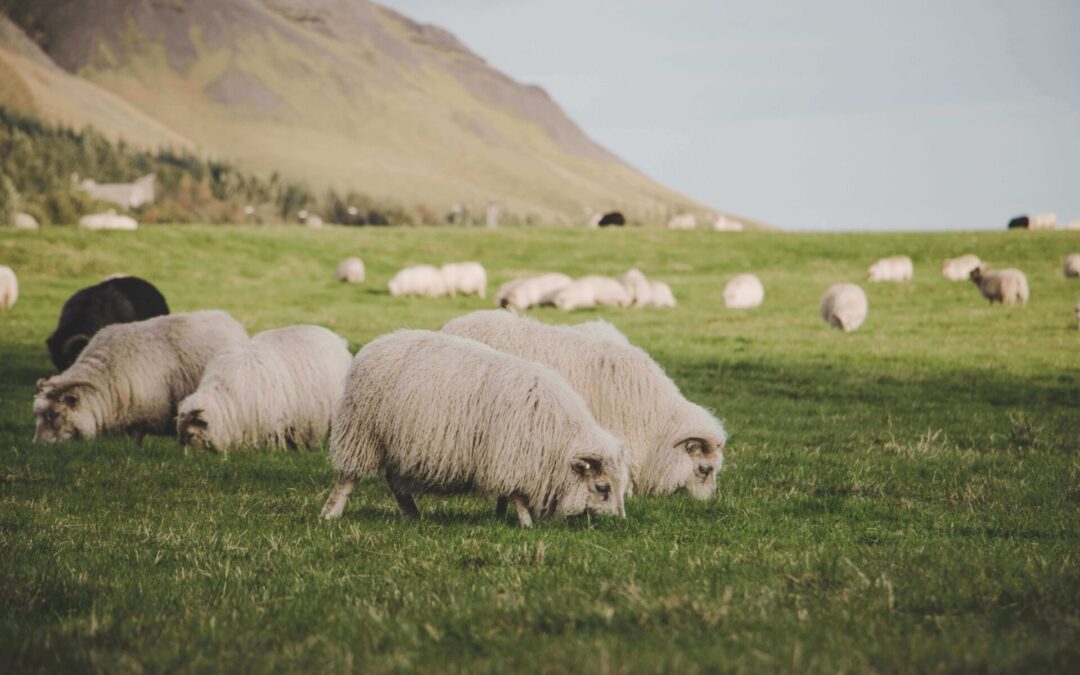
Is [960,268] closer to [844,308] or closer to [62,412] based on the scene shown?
[844,308]

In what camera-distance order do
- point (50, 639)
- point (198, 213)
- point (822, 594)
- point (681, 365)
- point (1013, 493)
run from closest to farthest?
point (50, 639), point (822, 594), point (1013, 493), point (681, 365), point (198, 213)

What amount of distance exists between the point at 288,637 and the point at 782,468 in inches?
281

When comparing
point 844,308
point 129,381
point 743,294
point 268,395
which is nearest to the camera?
point 268,395

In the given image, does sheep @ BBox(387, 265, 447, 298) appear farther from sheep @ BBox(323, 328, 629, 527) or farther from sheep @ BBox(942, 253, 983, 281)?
sheep @ BBox(323, 328, 629, 527)

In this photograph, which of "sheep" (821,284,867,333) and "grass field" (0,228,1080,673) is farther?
"sheep" (821,284,867,333)

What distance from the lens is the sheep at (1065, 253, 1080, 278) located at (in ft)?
135

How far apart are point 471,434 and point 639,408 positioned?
2.45 m

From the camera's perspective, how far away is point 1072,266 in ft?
136

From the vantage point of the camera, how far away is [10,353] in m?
23.1

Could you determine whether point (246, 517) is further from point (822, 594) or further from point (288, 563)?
point (822, 594)

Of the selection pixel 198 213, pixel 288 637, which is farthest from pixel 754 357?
pixel 198 213

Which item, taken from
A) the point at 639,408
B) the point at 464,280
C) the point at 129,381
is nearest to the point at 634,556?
the point at 639,408

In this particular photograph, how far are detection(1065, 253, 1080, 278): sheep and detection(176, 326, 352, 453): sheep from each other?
3659cm

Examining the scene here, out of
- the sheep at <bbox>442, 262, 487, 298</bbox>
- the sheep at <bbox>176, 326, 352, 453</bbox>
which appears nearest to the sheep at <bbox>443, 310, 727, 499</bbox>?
the sheep at <bbox>176, 326, 352, 453</bbox>
